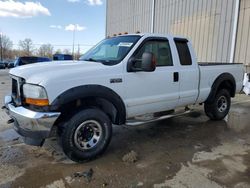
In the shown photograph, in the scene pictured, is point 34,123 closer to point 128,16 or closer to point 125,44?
point 125,44

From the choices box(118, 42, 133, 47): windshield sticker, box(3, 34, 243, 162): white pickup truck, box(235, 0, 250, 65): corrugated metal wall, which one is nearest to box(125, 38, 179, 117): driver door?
box(3, 34, 243, 162): white pickup truck

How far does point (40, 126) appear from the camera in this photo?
10.6 ft

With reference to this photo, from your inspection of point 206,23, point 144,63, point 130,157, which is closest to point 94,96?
point 144,63

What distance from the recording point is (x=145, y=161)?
3.76m

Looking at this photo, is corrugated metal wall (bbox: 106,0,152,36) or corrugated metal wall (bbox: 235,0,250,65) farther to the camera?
corrugated metal wall (bbox: 106,0,152,36)

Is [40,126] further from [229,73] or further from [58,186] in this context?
[229,73]

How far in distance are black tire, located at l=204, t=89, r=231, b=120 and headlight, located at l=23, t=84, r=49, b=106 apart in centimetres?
415

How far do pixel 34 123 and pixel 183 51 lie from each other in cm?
325

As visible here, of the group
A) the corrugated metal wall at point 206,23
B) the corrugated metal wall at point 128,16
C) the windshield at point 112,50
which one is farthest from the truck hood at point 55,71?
the corrugated metal wall at point 128,16

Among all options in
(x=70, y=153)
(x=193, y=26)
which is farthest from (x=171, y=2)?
(x=70, y=153)

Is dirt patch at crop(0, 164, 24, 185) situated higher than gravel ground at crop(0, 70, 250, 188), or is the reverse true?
gravel ground at crop(0, 70, 250, 188)

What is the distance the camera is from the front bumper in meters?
3.19

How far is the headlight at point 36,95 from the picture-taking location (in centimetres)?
320

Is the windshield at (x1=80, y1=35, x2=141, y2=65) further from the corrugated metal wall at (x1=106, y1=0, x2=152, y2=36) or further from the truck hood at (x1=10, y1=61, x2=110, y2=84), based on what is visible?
the corrugated metal wall at (x1=106, y1=0, x2=152, y2=36)
